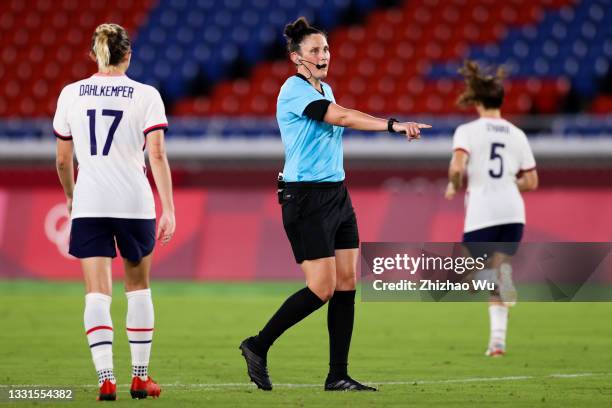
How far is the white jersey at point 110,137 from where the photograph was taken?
23.6 ft

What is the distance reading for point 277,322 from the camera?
306 inches

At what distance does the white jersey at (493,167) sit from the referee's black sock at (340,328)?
9.47 feet

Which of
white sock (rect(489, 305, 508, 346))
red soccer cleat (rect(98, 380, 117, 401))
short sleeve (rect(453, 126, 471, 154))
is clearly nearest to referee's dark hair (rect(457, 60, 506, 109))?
short sleeve (rect(453, 126, 471, 154))

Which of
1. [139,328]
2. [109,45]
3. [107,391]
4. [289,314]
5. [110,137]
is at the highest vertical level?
[109,45]

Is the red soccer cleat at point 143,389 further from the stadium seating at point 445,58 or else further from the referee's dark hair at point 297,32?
the stadium seating at point 445,58

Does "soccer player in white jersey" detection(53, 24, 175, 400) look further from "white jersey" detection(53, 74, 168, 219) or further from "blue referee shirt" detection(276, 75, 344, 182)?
"blue referee shirt" detection(276, 75, 344, 182)

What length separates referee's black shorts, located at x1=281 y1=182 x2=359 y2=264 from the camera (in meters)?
7.60

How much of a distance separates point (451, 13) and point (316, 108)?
18.9m

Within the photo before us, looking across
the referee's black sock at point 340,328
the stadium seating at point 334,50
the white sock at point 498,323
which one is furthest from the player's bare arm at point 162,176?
the stadium seating at point 334,50

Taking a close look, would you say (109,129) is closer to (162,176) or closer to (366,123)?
(162,176)

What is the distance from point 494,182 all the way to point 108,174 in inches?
169

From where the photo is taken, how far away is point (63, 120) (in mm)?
7301

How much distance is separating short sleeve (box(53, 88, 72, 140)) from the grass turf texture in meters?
1.55

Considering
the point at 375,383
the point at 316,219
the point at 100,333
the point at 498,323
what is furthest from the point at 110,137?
the point at 498,323
